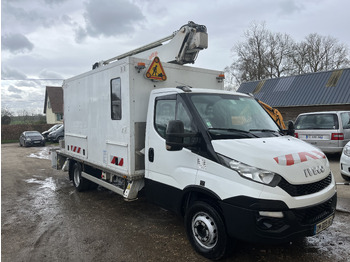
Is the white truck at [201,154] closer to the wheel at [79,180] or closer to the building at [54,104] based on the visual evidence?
the wheel at [79,180]

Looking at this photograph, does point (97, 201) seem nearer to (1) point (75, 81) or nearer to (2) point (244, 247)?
(1) point (75, 81)

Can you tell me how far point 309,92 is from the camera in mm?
20250

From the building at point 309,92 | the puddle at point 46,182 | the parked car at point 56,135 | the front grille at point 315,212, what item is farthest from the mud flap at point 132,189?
the parked car at point 56,135

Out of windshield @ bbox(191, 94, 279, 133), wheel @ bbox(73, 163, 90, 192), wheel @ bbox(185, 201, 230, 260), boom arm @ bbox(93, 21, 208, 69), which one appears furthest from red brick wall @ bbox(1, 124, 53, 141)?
wheel @ bbox(185, 201, 230, 260)

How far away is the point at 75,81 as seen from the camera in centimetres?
703

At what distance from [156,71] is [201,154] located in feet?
6.68

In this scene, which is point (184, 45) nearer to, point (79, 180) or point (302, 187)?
point (302, 187)

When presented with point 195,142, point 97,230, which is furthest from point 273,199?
point 97,230

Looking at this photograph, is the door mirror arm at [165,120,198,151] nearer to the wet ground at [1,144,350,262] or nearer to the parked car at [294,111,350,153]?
the wet ground at [1,144,350,262]

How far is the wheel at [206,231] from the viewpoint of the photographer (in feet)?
11.4

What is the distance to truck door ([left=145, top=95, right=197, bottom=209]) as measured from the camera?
389 cm

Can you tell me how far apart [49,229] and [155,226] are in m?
1.92

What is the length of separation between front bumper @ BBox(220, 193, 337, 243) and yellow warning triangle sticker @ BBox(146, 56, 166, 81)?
2.65 meters

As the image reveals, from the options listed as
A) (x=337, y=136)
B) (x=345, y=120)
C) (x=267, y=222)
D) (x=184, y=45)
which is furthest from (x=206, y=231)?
(x=345, y=120)
